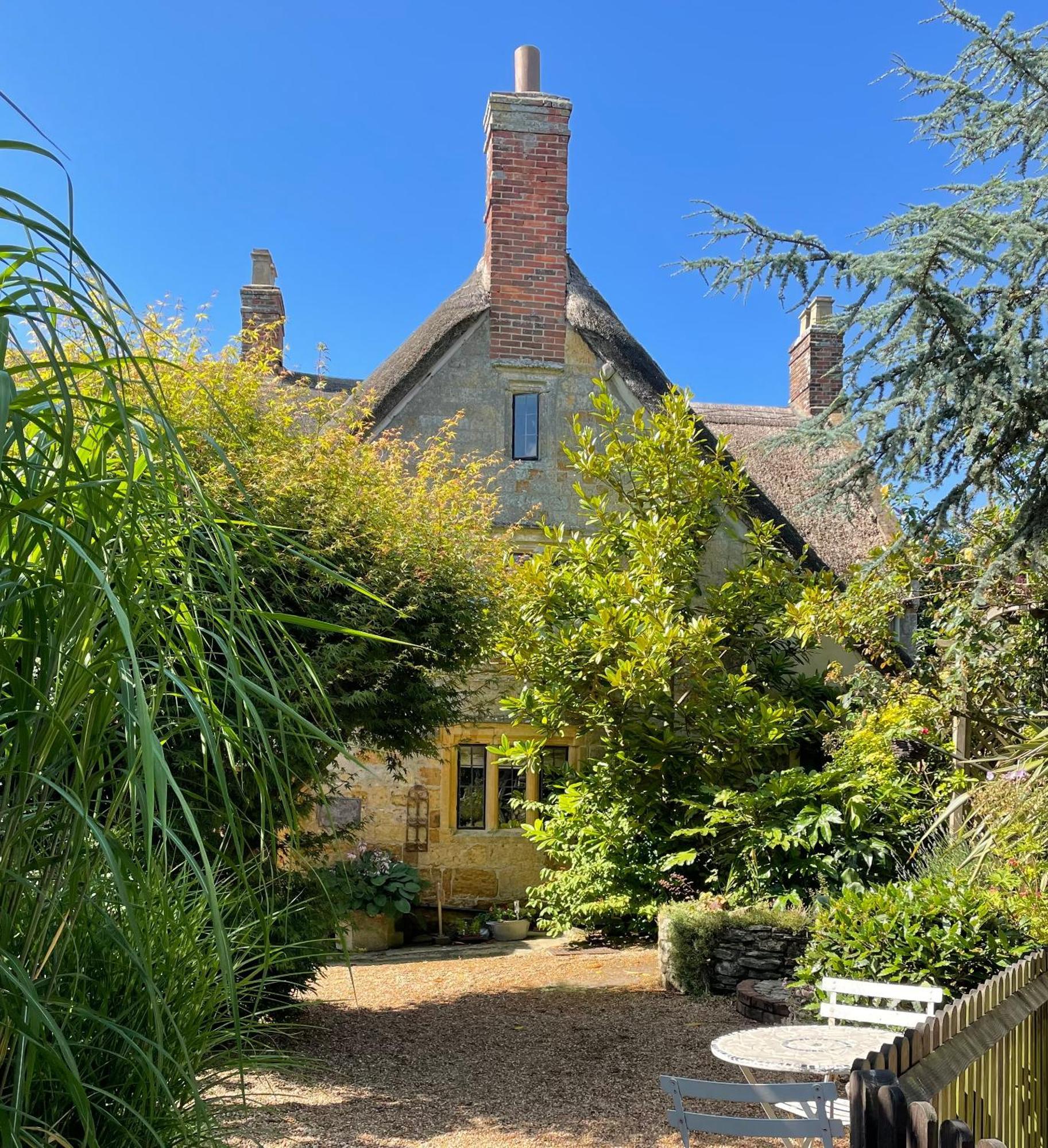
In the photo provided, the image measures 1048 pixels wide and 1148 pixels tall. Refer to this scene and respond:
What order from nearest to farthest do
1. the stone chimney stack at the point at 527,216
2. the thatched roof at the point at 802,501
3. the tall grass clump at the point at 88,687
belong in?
the tall grass clump at the point at 88,687, the stone chimney stack at the point at 527,216, the thatched roof at the point at 802,501

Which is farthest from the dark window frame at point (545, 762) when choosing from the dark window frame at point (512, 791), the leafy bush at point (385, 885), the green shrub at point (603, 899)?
A: the leafy bush at point (385, 885)

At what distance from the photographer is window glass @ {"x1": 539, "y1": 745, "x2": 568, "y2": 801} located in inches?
435

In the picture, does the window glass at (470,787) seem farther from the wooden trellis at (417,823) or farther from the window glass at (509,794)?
the wooden trellis at (417,823)

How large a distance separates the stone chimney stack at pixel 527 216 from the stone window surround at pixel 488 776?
382 centimetres

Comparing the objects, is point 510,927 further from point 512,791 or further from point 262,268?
point 262,268

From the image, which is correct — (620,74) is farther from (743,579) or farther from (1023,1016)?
(1023,1016)

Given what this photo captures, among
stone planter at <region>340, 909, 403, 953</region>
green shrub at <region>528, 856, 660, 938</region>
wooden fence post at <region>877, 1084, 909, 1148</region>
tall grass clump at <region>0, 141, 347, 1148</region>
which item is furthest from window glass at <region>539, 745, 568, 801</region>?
tall grass clump at <region>0, 141, 347, 1148</region>

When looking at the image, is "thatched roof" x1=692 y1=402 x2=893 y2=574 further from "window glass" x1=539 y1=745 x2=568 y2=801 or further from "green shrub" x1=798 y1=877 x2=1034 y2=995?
"green shrub" x1=798 y1=877 x2=1034 y2=995

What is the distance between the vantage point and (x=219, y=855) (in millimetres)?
1696

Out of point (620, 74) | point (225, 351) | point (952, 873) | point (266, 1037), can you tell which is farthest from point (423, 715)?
point (620, 74)

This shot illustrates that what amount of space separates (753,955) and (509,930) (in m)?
3.30

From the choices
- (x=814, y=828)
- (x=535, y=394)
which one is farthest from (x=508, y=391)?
Answer: (x=814, y=828)

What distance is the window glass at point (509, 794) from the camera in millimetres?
11266

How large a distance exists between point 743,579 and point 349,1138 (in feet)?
21.5
